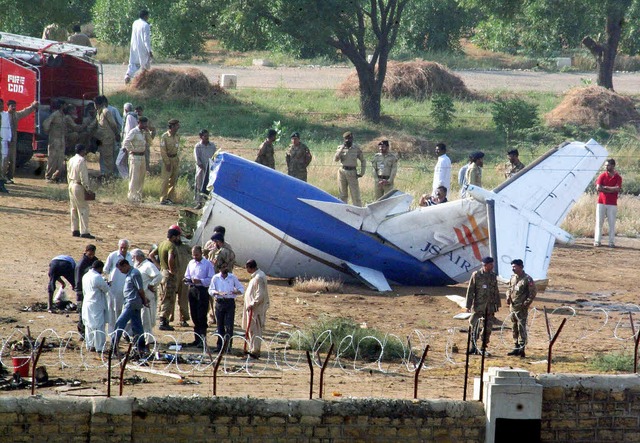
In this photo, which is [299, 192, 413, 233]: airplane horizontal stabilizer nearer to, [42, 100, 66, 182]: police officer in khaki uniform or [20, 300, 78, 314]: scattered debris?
[20, 300, 78, 314]: scattered debris

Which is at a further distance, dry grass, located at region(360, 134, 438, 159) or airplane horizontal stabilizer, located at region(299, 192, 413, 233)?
dry grass, located at region(360, 134, 438, 159)

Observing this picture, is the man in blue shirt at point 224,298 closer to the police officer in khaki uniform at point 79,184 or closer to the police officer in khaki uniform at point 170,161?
the police officer in khaki uniform at point 79,184

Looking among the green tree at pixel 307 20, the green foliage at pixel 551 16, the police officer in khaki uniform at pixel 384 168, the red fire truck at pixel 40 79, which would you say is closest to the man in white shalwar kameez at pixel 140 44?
the green tree at pixel 307 20

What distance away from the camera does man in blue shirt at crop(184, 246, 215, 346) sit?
634 inches

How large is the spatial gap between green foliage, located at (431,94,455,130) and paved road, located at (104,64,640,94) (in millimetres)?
6910

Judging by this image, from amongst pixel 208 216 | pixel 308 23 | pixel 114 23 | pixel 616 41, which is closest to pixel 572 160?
pixel 208 216

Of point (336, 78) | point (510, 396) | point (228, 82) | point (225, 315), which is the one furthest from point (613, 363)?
point (336, 78)

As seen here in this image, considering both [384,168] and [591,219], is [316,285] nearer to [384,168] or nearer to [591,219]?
[384,168]

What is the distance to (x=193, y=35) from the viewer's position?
4681 cm

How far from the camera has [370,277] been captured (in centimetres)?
2067

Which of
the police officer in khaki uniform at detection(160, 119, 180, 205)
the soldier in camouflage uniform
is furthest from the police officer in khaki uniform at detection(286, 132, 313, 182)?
the soldier in camouflage uniform

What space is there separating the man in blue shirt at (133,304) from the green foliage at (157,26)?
25226mm

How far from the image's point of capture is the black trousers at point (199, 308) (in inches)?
633

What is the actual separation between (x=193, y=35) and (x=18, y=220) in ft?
82.0
